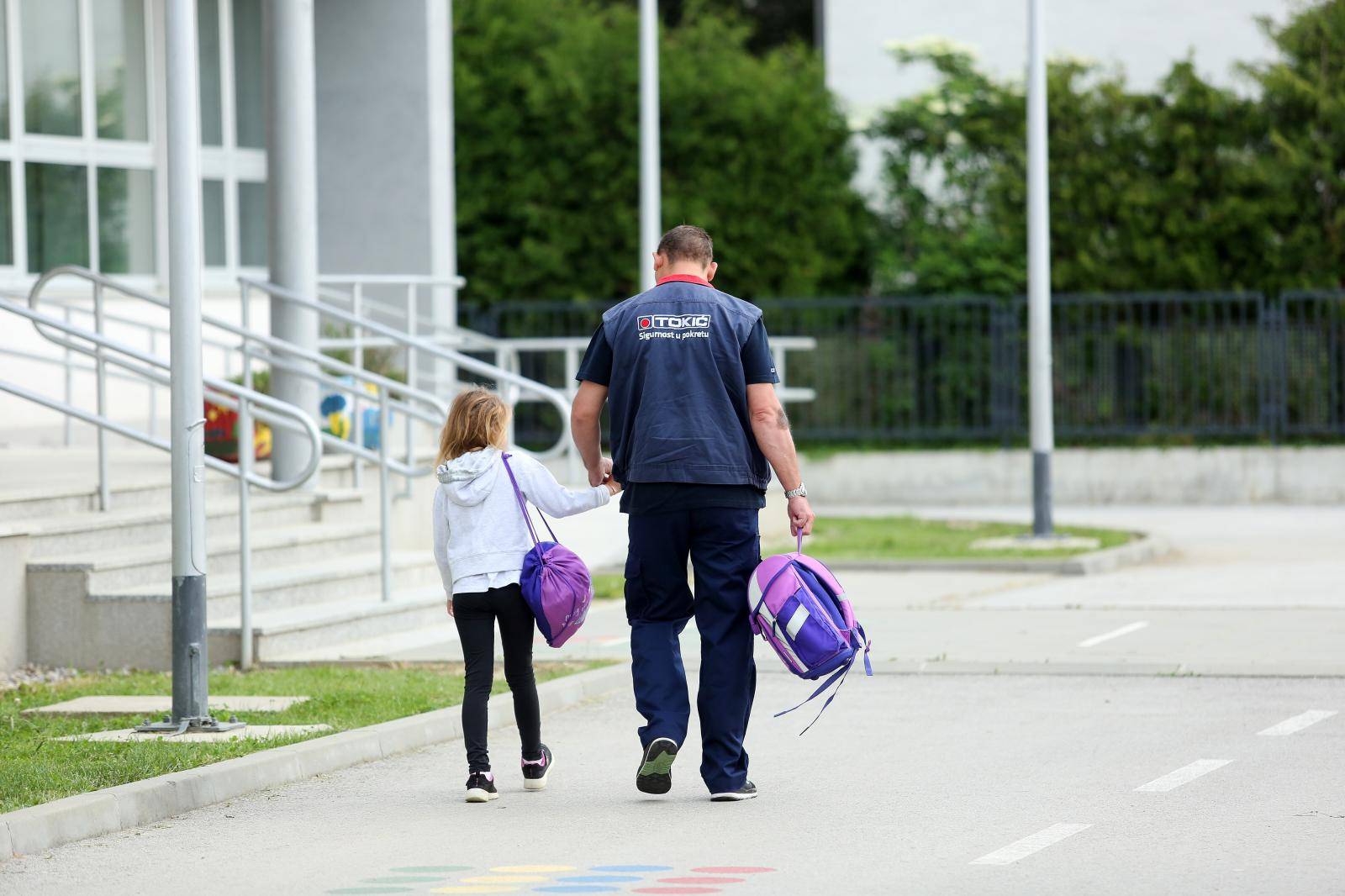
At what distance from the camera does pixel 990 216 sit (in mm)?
25656

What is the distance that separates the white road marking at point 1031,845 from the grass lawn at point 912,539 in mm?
9767

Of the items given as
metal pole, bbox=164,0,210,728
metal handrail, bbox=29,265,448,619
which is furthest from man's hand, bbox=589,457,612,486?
metal handrail, bbox=29,265,448,619

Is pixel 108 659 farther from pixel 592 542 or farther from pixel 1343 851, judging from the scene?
pixel 1343 851

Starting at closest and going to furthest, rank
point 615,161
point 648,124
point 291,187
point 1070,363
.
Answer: point 291,187 → point 648,124 → point 1070,363 → point 615,161

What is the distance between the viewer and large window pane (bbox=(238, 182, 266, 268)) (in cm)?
1920

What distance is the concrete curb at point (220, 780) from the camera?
658 centimetres

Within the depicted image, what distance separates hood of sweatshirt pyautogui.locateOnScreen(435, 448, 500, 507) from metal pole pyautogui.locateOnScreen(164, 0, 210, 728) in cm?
135

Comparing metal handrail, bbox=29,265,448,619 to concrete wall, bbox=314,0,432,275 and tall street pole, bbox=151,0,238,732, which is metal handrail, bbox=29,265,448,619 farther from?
concrete wall, bbox=314,0,432,275

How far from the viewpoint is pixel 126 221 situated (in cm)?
1809

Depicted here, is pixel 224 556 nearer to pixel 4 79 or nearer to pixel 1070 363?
pixel 4 79

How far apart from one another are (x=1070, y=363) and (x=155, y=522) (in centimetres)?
1426

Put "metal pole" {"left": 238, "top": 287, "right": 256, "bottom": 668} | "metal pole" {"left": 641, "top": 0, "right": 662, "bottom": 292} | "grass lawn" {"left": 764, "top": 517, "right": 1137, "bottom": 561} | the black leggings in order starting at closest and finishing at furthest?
1. the black leggings
2. "metal pole" {"left": 238, "top": 287, "right": 256, "bottom": 668}
3. "grass lawn" {"left": 764, "top": 517, "right": 1137, "bottom": 561}
4. "metal pole" {"left": 641, "top": 0, "right": 662, "bottom": 292}

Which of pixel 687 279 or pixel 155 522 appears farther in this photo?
pixel 155 522

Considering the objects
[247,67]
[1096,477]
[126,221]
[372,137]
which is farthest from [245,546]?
[1096,477]
